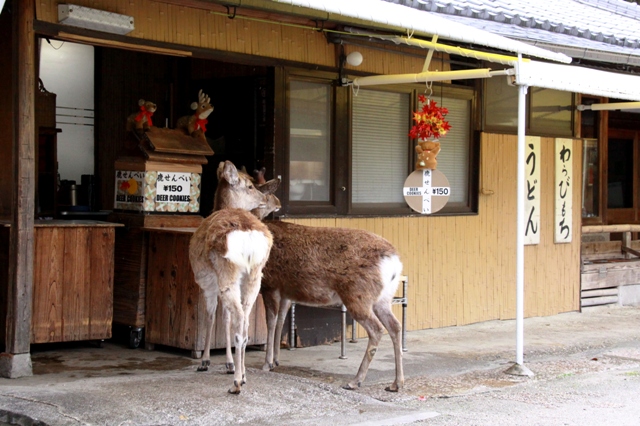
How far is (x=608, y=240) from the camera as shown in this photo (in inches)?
601

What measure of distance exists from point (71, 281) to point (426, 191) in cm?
375

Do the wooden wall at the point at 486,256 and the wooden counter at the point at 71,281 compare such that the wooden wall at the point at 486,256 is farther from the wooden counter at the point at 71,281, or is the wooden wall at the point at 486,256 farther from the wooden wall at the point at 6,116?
the wooden wall at the point at 6,116

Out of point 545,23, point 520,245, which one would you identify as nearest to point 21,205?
point 520,245

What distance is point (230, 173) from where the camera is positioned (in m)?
8.44

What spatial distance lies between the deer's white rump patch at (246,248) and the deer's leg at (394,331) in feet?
4.74

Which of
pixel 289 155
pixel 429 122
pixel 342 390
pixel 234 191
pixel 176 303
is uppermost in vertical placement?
pixel 429 122

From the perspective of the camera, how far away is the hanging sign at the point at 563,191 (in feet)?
43.5

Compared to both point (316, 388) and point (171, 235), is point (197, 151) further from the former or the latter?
point (316, 388)

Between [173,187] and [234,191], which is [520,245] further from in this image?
[173,187]

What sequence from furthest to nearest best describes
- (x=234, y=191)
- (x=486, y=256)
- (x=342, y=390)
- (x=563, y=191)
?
(x=563, y=191), (x=486, y=256), (x=234, y=191), (x=342, y=390)

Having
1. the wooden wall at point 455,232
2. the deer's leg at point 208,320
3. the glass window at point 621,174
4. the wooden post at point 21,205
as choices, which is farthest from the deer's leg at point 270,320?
the glass window at point 621,174

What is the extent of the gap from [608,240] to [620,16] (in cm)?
399

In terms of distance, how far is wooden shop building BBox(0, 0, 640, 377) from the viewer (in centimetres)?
834

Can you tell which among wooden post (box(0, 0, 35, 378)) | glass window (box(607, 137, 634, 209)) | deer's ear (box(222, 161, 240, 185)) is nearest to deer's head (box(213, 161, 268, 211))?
deer's ear (box(222, 161, 240, 185))
